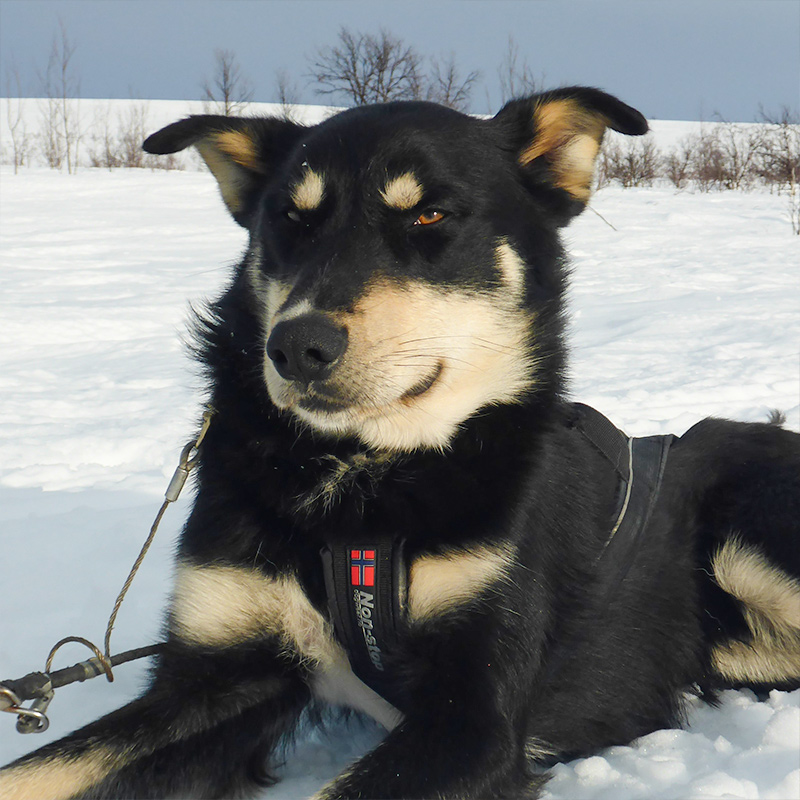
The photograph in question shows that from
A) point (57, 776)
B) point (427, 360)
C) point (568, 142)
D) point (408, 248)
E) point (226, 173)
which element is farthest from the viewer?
point (226, 173)

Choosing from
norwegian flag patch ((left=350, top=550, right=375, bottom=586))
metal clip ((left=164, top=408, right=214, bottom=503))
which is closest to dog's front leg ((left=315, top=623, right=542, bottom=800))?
norwegian flag patch ((left=350, top=550, right=375, bottom=586))

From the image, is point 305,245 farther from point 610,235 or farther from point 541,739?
point 610,235

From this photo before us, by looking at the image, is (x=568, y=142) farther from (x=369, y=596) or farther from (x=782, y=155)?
(x=782, y=155)

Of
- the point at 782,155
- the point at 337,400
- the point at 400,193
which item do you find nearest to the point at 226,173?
the point at 400,193

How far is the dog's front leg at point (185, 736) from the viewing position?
1.90 meters

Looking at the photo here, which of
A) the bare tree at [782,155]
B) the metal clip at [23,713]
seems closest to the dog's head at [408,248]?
the metal clip at [23,713]

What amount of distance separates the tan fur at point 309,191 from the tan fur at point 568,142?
704mm

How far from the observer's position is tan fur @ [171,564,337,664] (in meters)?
2.11

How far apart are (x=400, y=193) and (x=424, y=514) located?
86 cm

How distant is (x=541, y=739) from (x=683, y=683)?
600 millimetres

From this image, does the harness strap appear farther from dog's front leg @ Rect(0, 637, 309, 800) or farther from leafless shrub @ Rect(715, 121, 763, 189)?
leafless shrub @ Rect(715, 121, 763, 189)

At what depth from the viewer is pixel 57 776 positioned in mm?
1882

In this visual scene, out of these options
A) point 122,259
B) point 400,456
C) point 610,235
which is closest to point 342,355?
point 400,456

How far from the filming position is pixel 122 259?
12172 millimetres
